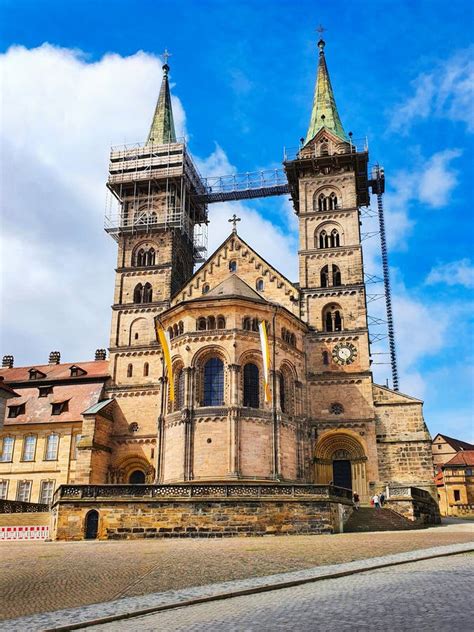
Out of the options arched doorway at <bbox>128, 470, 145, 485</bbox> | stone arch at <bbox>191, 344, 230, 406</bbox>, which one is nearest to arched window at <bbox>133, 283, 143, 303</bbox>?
stone arch at <bbox>191, 344, 230, 406</bbox>

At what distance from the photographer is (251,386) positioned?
1631 inches

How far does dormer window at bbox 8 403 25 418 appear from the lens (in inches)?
2056

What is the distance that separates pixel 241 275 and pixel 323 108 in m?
19.6

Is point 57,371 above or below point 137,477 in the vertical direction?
above

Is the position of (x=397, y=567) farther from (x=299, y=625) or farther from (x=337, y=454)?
(x=337, y=454)

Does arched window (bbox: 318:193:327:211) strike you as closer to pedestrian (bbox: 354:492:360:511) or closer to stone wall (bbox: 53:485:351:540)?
pedestrian (bbox: 354:492:360:511)

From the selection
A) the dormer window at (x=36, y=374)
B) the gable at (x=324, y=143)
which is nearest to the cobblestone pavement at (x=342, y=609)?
the gable at (x=324, y=143)

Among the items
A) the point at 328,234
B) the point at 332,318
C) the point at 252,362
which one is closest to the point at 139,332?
the point at 252,362

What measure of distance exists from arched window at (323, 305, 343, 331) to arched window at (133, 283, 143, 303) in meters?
15.1

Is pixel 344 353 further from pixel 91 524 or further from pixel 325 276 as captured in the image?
pixel 91 524

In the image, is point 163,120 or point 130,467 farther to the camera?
point 163,120

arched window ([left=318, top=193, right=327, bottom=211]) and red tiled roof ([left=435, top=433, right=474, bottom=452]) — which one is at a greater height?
arched window ([left=318, top=193, right=327, bottom=211])

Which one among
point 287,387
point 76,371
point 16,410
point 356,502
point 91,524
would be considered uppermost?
point 76,371

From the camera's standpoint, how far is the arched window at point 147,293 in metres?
52.1
